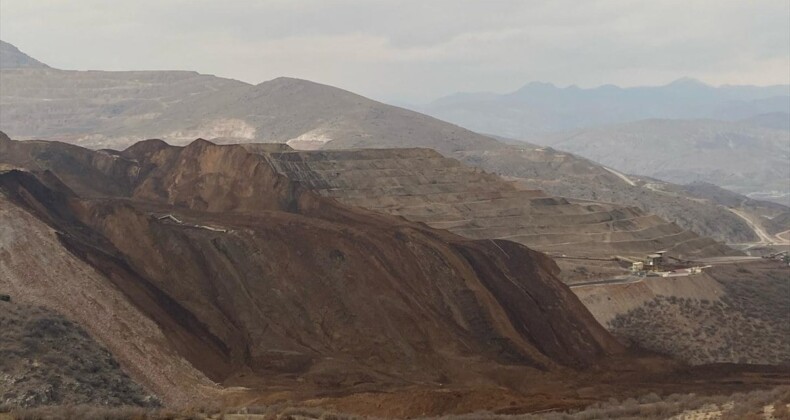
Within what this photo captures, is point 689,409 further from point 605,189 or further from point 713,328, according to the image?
point 605,189

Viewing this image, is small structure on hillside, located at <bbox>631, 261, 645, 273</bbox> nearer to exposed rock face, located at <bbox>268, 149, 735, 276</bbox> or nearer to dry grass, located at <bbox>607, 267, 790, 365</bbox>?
dry grass, located at <bbox>607, 267, 790, 365</bbox>

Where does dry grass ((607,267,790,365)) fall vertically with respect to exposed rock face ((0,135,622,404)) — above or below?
below

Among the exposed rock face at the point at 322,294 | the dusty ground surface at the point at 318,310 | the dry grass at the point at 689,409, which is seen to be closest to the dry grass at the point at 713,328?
the dusty ground surface at the point at 318,310

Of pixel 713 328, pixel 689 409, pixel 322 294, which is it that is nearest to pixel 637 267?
pixel 713 328

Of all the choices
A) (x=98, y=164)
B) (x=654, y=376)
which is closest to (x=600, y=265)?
(x=654, y=376)

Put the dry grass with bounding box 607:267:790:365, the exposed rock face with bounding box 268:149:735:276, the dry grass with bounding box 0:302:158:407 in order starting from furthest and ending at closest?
the exposed rock face with bounding box 268:149:735:276 < the dry grass with bounding box 607:267:790:365 < the dry grass with bounding box 0:302:158:407

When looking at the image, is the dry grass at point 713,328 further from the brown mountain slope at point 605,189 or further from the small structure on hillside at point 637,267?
the brown mountain slope at point 605,189

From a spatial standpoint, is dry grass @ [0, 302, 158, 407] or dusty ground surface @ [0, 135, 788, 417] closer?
dry grass @ [0, 302, 158, 407]

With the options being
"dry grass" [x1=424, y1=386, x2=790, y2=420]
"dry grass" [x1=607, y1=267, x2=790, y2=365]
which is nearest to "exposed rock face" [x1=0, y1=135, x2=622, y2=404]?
"dry grass" [x1=607, y1=267, x2=790, y2=365]

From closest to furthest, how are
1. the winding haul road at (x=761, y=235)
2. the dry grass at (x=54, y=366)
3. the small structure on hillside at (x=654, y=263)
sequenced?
the dry grass at (x=54, y=366) → the small structure on hillside at (x=654, y=263) → the winding haul road at (x=761, y=235)
